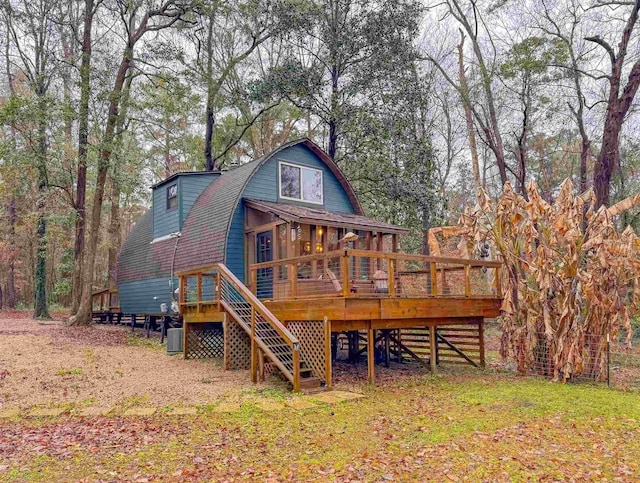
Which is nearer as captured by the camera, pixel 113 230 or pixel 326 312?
pixel 326 312

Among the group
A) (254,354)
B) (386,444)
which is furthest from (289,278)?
(386,444)

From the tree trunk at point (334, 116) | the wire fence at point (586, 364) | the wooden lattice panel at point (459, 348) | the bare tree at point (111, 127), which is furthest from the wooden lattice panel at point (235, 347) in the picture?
the tree trunk at point (334, 116)

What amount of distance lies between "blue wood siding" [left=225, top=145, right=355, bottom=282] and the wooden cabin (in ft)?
0.11

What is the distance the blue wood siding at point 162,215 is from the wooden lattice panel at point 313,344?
739 cm

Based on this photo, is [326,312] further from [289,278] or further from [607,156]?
[607,156]

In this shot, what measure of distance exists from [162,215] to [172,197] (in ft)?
2.73

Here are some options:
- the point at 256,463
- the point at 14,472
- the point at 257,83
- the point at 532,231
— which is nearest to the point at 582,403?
the point at 532,231

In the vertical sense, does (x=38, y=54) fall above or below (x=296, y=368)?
above

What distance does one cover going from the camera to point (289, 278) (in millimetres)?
10711

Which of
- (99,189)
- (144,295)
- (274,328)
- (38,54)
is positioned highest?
(38,54)

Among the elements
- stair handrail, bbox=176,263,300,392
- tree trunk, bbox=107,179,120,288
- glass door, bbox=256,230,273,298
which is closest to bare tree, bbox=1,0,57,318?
tree trunk, bbox=107,179,120,288

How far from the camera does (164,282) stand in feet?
50.5

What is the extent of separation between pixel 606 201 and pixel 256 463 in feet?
37.7

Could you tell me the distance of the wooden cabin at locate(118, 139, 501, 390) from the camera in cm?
884
